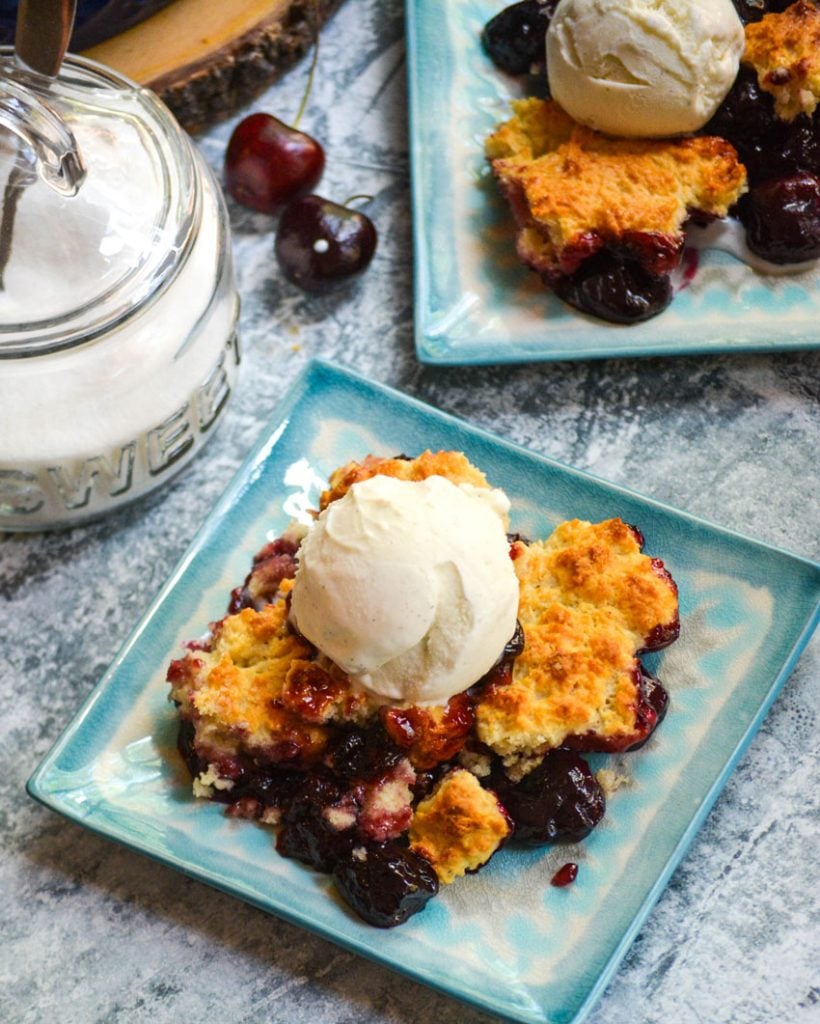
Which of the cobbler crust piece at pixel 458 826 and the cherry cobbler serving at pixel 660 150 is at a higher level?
the cherry cobbler serving at pixel 660 150

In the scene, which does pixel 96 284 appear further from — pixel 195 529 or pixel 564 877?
pixel 564 877

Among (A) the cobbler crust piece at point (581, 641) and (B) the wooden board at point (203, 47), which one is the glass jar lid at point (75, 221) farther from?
(A) the cobbler crust piece at point (581, 641)

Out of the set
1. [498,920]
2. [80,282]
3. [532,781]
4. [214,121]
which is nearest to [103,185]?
[80,282]

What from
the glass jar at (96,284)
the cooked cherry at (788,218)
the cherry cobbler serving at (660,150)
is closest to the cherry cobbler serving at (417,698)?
the glass jar at (96,284)

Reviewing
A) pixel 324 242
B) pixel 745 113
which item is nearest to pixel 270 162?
pixel 324 242

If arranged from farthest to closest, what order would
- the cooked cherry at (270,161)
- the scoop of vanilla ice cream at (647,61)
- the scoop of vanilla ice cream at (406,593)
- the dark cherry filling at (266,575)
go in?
1. the cooked cherry at (270,161)
2. the scoop of vanilla ice cream at (647,61)
3. the dark cherry filling at (266,575)
4. the scoop of vanilla ice cream at (406,593)

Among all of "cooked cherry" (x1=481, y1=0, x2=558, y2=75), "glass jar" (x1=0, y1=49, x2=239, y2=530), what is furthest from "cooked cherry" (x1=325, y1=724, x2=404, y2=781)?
"cooked cherry" (x1=481, y1=0, x2=558, y2=75)
